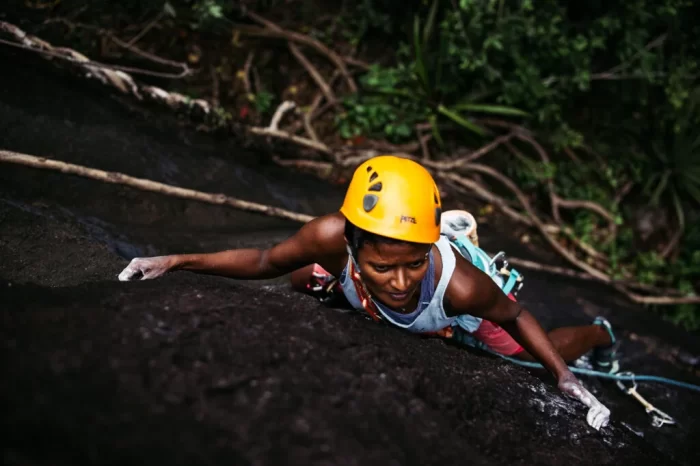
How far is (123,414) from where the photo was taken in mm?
1293

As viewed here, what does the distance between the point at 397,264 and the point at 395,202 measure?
0.78 feet

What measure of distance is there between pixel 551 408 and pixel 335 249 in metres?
1.09

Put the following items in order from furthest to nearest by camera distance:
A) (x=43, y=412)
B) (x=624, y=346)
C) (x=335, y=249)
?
(x=624, y=346) < (x=335, y=249) < (x=43, y=412)

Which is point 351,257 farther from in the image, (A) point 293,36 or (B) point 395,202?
(A) point 293,36

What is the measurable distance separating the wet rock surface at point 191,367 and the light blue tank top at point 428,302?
87mm

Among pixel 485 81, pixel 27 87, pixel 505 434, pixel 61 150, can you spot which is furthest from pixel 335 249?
pixel 485 81

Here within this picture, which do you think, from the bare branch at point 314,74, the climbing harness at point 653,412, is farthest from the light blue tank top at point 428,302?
the bare branch at point 314,74

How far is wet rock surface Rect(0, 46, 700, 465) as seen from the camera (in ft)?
4.25

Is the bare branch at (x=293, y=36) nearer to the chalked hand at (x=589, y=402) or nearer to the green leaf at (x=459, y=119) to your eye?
the green leaf at (x=459, y=119)

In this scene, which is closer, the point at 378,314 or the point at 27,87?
the point at 378,314

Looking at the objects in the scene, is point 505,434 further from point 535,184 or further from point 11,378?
point 535,184

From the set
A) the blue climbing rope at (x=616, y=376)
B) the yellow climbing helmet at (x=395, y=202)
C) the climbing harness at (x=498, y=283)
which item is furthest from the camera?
the blue climbing rope at (x=616, y=376)

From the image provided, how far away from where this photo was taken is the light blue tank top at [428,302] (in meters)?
2.24

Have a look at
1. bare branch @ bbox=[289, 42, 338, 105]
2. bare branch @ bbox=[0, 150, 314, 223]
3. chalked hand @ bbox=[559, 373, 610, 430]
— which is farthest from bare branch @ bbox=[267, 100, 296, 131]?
chalked hand @ bbox=[559, 373, 610, 430]
